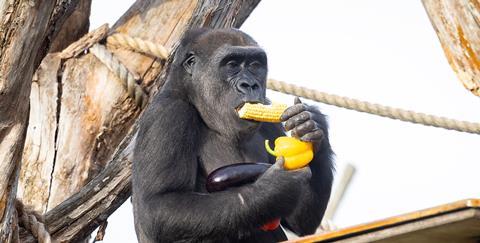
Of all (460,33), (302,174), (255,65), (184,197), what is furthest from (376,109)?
(460,33)

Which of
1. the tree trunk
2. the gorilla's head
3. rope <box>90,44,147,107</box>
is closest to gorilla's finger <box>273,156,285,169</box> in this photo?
the gorilla's head

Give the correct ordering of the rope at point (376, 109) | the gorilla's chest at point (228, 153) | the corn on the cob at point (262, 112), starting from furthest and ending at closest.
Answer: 1. the rope at point (376, 109)
2. the gorilla's chest at point (228, 153)
3. the corn on the cob at point (262, 112)

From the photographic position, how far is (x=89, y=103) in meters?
6.09

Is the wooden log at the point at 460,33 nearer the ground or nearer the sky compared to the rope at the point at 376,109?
nearer the sky

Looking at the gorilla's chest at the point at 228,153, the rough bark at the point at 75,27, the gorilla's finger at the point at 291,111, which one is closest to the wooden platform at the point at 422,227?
the gorilla's finger at the point at 291,111

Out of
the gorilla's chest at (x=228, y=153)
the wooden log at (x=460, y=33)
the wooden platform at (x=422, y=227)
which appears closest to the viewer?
the wooden platform at (x=422, y=227)

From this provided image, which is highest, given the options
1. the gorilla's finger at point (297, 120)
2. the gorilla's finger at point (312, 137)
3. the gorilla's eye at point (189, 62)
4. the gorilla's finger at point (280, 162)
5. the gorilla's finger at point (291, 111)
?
the gorilla's eye at point (189, 62)

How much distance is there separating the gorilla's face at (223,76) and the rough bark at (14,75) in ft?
4.16

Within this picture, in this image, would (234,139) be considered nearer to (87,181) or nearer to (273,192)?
(273,192)

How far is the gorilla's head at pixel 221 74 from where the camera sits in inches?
202

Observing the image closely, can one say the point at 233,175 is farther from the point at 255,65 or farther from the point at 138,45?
the point at 138,45

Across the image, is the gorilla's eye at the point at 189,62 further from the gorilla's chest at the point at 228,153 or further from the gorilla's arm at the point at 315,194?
the gorilla's arm at the point at 315,194

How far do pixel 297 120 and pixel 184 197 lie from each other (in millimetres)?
648

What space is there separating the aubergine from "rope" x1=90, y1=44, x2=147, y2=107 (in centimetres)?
124
